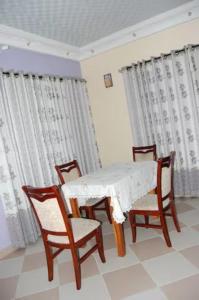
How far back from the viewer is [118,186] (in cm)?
257

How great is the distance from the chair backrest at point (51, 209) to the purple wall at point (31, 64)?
1.16 meters

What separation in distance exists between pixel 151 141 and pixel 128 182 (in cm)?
172

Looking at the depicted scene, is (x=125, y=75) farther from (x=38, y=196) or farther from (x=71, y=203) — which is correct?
(x=38, y=196)

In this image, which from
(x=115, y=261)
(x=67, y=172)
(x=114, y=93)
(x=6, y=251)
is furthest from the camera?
(x=114, y=93)

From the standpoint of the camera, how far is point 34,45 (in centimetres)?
390

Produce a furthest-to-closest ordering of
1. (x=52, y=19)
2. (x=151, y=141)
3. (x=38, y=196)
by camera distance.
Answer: (x=151, y=141) → (x=52, y=19) → (x=38, y=196)

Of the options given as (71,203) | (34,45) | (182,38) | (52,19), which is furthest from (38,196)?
(182,38)

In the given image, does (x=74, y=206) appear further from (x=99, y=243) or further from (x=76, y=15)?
(x=76, y=15)

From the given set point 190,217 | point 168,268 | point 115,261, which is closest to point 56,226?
point 115,261

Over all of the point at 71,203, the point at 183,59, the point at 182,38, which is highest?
the point at 182,38

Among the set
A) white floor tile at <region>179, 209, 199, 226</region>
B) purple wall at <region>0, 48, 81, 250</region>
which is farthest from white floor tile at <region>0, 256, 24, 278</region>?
white floor tile at <region>179, 209, 199, 226</region>

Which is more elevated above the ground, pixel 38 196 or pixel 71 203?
pixel 38 196

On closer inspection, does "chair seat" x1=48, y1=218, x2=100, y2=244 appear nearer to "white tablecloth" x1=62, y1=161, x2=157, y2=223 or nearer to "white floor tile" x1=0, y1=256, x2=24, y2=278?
"white tablecloth" x1=62, y1=161, x2=157, y2=223

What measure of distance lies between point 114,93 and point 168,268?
305 centimetres
